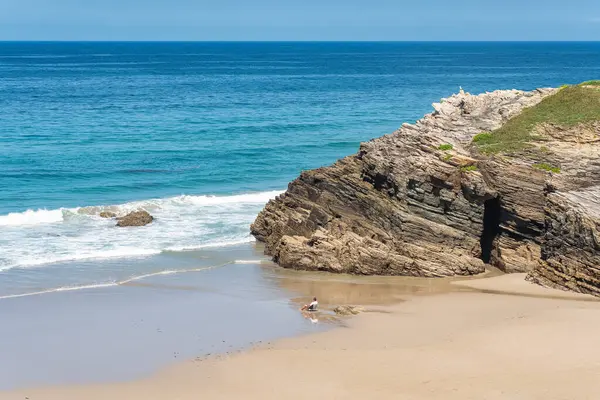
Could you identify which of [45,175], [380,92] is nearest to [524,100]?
[45,175]

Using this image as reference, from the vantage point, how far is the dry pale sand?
2022 centimetres

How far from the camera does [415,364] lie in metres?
21.7

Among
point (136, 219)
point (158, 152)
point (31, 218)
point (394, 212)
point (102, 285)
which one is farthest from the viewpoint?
point (158, 152)

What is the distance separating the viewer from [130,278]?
3089 cm

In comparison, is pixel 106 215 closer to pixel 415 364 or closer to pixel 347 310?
pixel 347 310

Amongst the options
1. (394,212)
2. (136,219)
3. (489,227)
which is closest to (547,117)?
(489,227)

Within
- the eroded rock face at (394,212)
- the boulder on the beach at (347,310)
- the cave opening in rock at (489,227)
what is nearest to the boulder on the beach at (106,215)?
the eroded rock face at (394,212)

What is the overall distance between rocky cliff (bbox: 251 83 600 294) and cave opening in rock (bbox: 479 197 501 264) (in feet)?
0.14

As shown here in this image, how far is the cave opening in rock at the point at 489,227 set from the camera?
3150cm

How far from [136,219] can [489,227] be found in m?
17.0

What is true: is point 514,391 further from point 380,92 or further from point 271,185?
point 380,92

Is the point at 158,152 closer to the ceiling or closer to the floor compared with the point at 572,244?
closer to the floor

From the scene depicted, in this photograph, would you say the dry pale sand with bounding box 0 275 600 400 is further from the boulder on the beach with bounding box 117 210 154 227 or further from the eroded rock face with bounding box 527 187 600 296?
the boulder on the beach with bounding box 117 210 154 227

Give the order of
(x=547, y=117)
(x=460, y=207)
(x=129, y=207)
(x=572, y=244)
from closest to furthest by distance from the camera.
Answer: (x=572, y=244)
(x=460, y=207)
(x=547, y=117)
(x=129, y=207)
